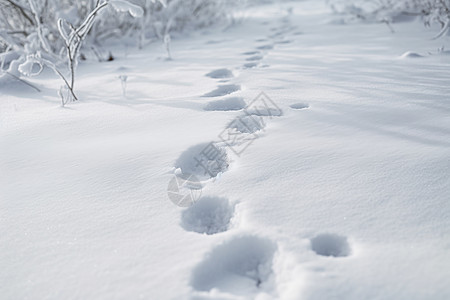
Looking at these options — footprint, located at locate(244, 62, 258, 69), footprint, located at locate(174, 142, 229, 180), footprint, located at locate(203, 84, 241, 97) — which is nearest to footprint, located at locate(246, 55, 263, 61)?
footprint, located at locate(244, 62, 258, 69)

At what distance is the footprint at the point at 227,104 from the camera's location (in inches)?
65.8

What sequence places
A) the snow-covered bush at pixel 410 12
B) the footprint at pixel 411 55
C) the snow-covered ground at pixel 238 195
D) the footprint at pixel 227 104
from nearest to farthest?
the snow-covered ground at pixel 238 195, the footprint at pixel 227 104, the footprint at pixel 411 55, the snow-covered bush at pixel 410 12

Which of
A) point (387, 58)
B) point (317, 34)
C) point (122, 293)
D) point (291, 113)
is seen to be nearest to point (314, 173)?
point (291, 113)

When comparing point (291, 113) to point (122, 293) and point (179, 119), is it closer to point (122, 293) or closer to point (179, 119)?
point (179, 119)

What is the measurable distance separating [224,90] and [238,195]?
1105 mm

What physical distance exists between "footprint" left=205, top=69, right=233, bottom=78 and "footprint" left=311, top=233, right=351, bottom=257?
169cm

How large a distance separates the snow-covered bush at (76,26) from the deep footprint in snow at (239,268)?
109 cm

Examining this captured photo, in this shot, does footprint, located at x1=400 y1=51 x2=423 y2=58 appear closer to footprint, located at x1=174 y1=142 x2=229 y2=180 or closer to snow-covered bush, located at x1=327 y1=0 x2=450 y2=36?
snow-covered bush, located at x1=327 y1=0 x2=450 y2=36

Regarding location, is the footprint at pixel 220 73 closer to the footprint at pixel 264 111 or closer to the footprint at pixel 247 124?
the footprint at pixel 264 111

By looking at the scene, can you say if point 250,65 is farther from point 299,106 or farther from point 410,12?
point 410,12

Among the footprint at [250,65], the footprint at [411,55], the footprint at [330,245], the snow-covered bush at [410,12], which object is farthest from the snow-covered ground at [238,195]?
the snow-covered bush at [410,12]

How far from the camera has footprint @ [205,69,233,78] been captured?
2339mm

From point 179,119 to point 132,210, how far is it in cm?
67

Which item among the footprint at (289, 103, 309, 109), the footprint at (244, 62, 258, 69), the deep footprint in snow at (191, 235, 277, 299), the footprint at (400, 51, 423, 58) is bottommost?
the deep footprint in snow at (191, 235, 277, 299)
